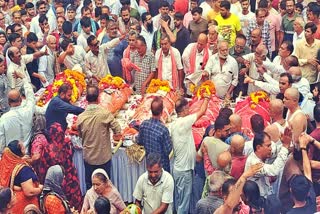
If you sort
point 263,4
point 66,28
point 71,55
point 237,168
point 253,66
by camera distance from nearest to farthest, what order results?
point 237,168 → point 253,66 → point 71,55 → point 66,28 → point 263,4

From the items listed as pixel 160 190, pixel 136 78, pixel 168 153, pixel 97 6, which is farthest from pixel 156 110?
pixel 97 6

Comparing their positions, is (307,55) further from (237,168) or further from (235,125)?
(237,168)

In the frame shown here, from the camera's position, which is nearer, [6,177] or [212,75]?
[6,177]

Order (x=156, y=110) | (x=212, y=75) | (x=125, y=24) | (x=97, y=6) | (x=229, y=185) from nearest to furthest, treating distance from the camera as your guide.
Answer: (x=229, y=185) → (x=156, y=110) → (x=212, y=75) → (x=125, y=24) → (x=97, y=6)

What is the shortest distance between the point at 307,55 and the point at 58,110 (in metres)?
3.83

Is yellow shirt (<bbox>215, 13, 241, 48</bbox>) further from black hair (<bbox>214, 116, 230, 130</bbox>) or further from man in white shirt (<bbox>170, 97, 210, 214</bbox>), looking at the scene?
black hair (<bbox>214, 116, 230, 130</bbox>)

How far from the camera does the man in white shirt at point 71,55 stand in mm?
11180

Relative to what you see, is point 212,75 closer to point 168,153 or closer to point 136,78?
point 136,78

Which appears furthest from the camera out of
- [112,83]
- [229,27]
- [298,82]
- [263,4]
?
[263,4]

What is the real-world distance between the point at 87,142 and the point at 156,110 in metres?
1.02

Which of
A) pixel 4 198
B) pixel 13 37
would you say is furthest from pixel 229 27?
pixel 4 198

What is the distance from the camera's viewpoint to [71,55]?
36.8 feet

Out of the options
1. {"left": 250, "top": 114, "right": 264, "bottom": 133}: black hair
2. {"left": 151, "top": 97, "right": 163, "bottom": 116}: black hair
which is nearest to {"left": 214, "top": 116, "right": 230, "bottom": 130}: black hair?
{"left": 250, "top": 114, "right": 264, "bottom": 133}: black hair

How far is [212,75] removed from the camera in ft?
34.4
